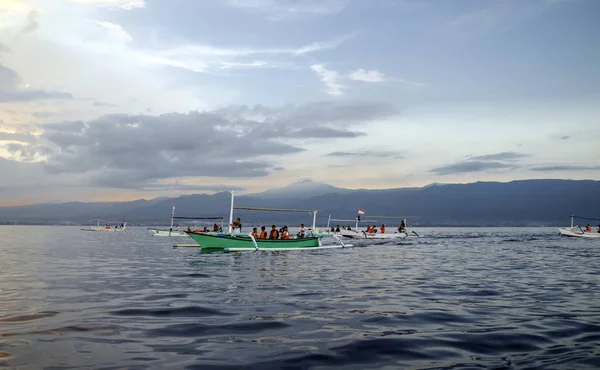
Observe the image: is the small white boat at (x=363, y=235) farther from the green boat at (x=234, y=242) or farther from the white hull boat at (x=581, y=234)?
the green boat at (x=234, y=242)

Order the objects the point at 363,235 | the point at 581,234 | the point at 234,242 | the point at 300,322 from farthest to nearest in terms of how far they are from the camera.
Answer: the point at 581,234
the point at 363,235
the point at 234,242
the point at 300,322

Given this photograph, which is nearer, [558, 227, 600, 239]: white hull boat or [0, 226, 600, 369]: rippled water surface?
[0, 226, 600, 369]: rippled water surface

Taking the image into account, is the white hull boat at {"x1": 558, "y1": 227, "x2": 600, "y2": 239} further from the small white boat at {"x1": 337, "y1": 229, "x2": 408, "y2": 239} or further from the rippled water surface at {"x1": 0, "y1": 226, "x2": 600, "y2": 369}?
the rippled water surface at {"x1": 0, "y1": 226, "x2": 600, "y2": 369}

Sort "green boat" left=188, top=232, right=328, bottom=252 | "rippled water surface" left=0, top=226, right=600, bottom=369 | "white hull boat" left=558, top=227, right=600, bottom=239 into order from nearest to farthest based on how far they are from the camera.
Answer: "rippled water surface" left=0, top=226, right=600, bottom=369 < "green boat" left=188, top=232, right=328, bottom=252 < "white hull boat" left=558, top=227, right=600, bottom=239

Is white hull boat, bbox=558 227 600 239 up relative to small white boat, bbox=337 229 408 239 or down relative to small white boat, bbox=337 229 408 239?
up

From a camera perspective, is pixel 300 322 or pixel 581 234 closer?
pixel 300 322

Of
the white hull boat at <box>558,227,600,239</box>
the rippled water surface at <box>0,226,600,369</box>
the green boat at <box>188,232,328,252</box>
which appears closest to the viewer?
the rippled water surface at <box>0,226,600,369</box>

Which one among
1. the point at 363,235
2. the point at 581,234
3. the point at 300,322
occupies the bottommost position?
the point at 363,235

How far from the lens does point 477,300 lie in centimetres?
1811

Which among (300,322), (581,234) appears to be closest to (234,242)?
(300,322)

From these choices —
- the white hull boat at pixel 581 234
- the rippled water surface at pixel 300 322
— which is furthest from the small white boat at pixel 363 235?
the rippled water surface at pixel 300 322

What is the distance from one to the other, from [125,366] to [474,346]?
26.5ft

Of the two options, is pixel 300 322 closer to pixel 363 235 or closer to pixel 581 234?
pixel 363 235

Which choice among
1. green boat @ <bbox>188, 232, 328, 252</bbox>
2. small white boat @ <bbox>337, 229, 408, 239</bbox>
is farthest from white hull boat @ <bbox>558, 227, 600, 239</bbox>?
green boat @ <bbox>188, 232, 328, 252</bbox>
